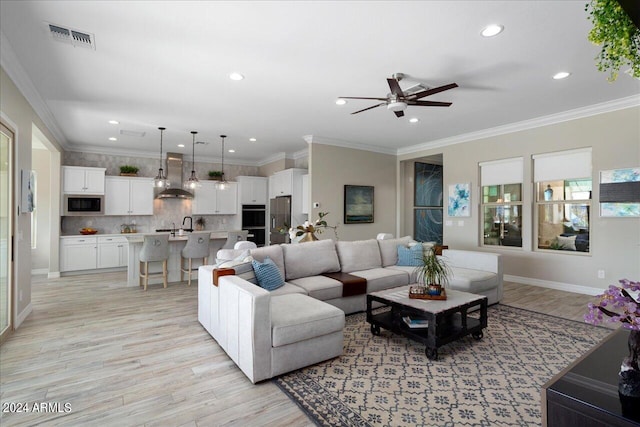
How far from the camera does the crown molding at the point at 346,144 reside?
6680 mm

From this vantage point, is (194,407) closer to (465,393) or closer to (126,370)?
(126,370)

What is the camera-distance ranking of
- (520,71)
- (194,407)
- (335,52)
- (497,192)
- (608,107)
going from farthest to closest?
(497,192)
(608,107)
(520,71)
(335,52)
(194,407)

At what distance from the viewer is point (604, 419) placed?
1084mm

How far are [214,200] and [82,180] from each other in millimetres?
2929

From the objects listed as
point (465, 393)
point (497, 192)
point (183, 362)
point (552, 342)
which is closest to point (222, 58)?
point (183, 362)

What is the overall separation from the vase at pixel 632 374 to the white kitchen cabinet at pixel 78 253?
846cm

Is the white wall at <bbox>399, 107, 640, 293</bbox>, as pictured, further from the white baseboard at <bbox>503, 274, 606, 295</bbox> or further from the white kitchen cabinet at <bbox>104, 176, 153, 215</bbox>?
the white kitchen cabinet at <bbox>104, 176, 153, 215</bbox>

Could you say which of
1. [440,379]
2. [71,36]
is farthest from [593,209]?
[71,36]

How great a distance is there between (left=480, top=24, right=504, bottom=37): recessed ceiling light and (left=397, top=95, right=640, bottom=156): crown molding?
321cm

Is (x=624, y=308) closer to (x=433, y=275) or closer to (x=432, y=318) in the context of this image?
(x=432, y=318)

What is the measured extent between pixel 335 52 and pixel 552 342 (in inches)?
146

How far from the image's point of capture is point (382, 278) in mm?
4285

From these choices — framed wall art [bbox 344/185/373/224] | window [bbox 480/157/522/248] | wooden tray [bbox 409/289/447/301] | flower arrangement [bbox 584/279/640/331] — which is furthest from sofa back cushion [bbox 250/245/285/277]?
window [bbox 480/157/522/248]

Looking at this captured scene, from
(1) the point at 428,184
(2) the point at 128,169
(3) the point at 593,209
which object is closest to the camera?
(3) the point at 593,209
